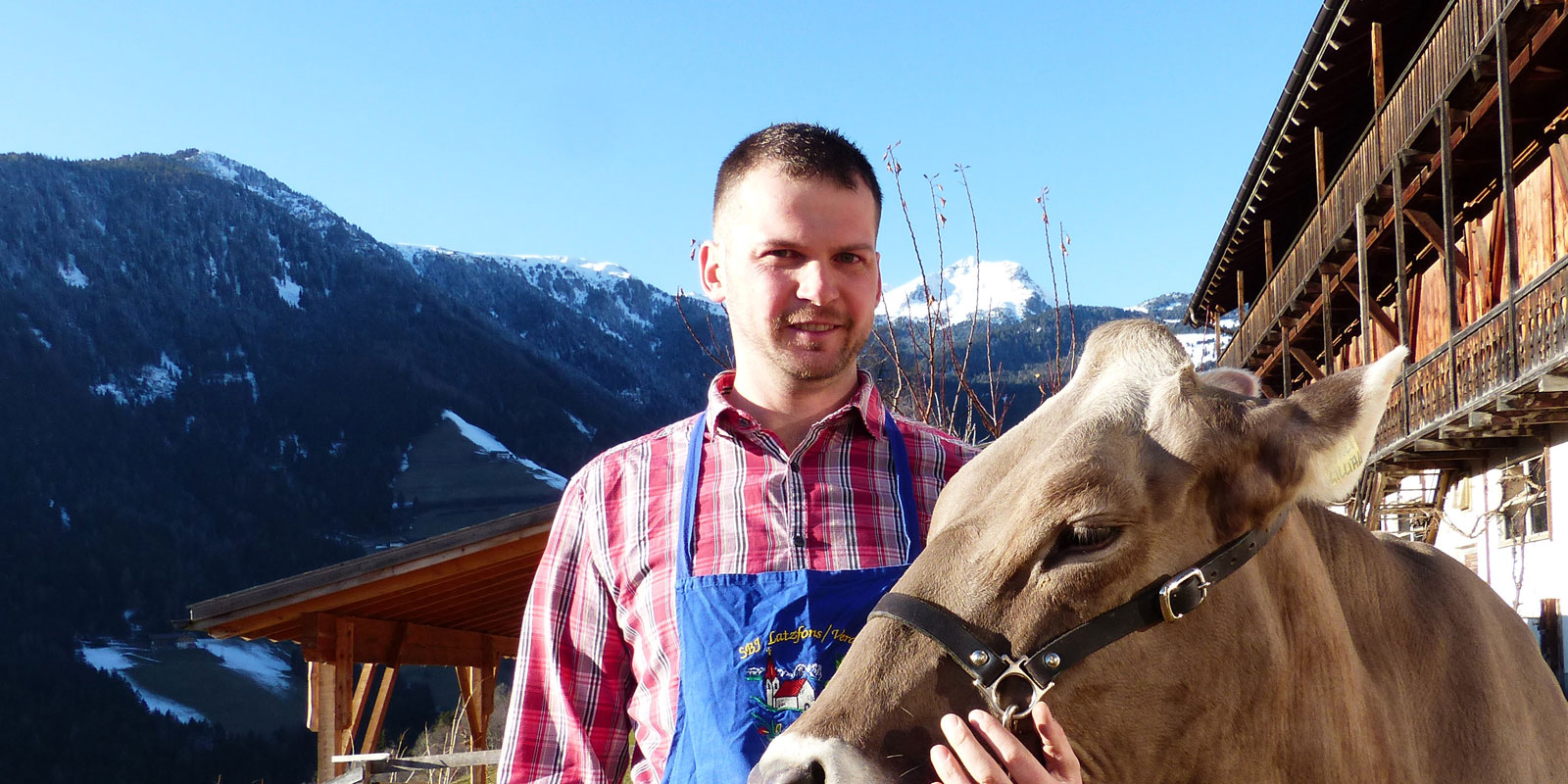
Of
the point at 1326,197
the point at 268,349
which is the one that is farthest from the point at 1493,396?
the point at 268,349

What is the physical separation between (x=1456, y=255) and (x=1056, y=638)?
18556 mm

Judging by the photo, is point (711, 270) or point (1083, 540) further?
point (711, 270)

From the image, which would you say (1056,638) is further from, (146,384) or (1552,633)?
(146,384)

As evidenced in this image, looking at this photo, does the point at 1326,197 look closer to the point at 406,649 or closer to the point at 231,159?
the point at 406,649

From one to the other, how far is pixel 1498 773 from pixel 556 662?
1.99 m

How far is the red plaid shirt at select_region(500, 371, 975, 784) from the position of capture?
2355 millimetres

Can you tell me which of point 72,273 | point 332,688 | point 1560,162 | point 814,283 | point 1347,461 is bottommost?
point 332,688

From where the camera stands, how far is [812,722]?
1639 millimetres

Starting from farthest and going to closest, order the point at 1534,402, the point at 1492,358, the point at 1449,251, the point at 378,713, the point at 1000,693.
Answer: the point at 1449,251 → the point at 1492,358 → the point at 378,713 → the point at 1534,402 → the point at 1000,693

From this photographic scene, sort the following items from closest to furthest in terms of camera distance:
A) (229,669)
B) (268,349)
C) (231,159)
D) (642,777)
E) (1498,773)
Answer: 1. (1498,773)
2. (642,777)
3. (229,669)
4. (268,349)
5. (231,159)

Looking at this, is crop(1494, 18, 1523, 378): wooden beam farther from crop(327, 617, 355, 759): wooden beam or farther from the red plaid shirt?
crop(327, 617, 355, 759): wooden beam

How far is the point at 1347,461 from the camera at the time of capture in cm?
190

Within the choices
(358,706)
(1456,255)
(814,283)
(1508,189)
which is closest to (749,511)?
(814,283)

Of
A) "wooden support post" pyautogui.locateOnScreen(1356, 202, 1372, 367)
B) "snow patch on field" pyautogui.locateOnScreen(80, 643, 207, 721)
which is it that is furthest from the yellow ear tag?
"snow patch on field" pyautogui.locateOnScreen(80, 643, 207, 721)
